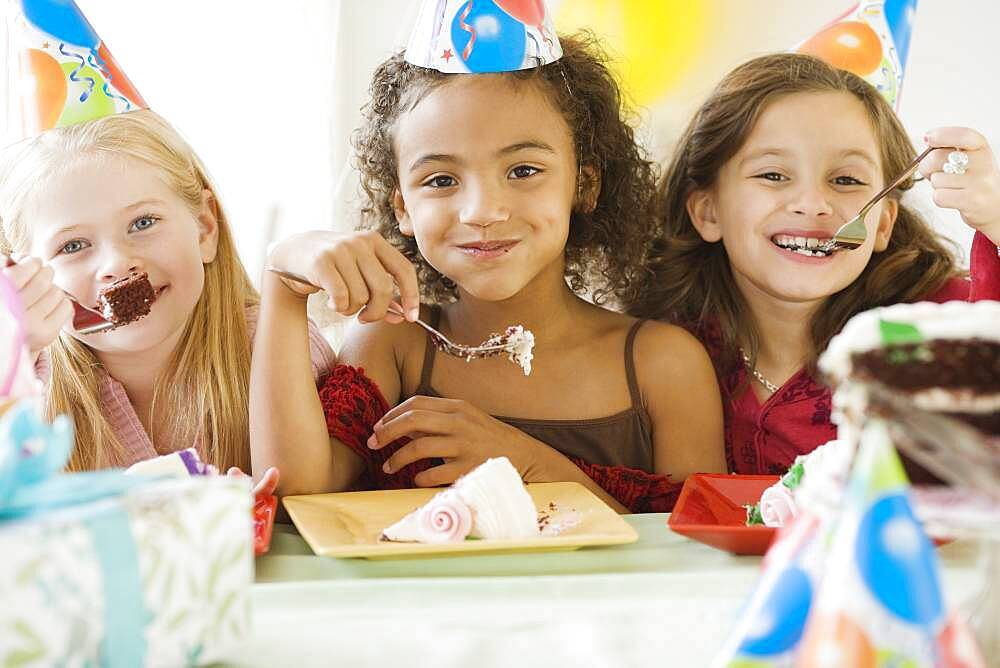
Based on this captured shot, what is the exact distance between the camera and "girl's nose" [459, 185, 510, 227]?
4.29 feet

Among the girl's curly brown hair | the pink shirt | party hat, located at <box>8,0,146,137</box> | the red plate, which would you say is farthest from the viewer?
the girl's curly brown hair

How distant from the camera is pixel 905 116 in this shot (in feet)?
7.09

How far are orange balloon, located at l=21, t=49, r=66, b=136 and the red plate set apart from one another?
2.78ft

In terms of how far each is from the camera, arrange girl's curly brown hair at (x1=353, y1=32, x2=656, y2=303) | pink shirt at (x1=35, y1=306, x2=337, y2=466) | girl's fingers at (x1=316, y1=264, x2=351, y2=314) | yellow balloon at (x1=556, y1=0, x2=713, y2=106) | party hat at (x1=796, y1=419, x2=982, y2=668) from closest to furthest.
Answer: party hat at (x1=796, y1=419, x2=982, y2=668) → girl's fingers at (x1=316, y1=264, x2=351, y2=314) → pink shirt at (x1=35, y1=306, x2=337, y2=466) → girl's curly brown hair at (x1=353, y1=32, x2=656, y2=303) → yellow balloon at (x1=556, y1=0, x2=713, y2=106)

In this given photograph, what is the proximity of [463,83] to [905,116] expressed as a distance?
45.9 inches

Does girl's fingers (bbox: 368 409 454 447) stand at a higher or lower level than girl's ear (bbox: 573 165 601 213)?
lower

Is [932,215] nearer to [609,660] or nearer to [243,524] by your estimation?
[609,660]

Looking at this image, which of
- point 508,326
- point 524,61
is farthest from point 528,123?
point 508,326

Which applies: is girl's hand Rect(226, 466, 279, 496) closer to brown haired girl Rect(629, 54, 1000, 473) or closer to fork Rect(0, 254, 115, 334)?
fork Rect(0, 254, 115, 334)

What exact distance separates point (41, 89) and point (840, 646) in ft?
3.67

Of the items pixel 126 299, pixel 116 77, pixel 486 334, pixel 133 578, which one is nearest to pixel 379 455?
pixel 486 334

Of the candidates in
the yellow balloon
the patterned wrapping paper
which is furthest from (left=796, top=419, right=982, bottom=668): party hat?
the yellow balloon

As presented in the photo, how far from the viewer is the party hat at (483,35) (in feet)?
4.24

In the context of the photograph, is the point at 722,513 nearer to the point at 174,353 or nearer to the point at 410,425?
the point at 410,425
